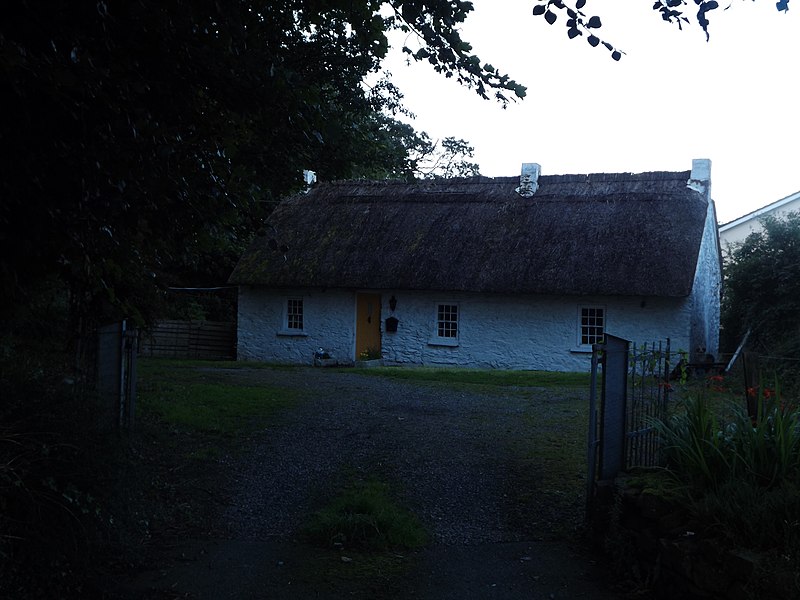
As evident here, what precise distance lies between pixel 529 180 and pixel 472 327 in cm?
466

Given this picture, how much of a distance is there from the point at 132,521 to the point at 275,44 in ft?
15.5

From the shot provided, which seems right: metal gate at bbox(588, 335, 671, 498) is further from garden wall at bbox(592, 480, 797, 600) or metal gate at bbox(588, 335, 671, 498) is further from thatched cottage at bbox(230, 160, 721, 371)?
thatched cottage at bbox(230, 160, 721, 371)

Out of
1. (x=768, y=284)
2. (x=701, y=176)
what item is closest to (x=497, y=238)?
(x=701, y=176)

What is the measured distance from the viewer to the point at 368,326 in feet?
72.2

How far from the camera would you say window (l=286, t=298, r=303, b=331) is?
2223 centimetres

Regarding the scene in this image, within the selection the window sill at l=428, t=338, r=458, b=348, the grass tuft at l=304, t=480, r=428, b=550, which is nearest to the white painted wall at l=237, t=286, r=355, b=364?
the window sill at l=428, t=338, r=458, b=348

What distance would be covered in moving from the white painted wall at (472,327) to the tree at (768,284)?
2.33 m

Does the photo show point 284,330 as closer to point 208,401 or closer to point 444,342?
Result: point 444,342

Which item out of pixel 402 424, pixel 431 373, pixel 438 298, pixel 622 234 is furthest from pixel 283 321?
pixel 402 424

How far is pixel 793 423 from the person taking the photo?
17.2 feet

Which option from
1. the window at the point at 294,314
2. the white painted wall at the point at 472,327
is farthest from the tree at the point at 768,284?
the window at the point at 294,314

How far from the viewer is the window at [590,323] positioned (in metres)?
19.5

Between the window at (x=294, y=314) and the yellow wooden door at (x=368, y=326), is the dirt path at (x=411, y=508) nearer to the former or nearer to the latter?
the yellow wooden door at (x=368, y=326)

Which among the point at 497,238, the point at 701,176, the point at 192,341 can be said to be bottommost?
the point at 192,341
